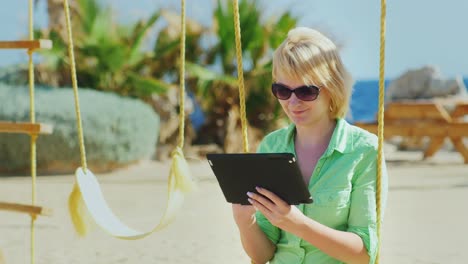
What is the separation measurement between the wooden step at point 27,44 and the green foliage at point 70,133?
6848 mm

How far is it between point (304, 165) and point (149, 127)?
364 inches

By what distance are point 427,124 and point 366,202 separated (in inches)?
398

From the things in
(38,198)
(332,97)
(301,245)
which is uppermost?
(332,97)

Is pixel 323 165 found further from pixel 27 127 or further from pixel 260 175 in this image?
pixel 27 127

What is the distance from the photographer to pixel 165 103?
1336 cm

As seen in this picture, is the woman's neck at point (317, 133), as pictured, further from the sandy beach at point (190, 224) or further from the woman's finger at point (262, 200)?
the sandy beach at point (190, 224)

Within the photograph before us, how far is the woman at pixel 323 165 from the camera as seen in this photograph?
220cm

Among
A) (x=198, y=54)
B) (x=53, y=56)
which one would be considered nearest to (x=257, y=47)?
(x=198, y=54)

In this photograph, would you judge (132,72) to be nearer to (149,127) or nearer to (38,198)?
(149,127)

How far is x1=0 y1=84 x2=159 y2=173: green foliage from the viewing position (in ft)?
35.3

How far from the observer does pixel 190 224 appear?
691 centimetres

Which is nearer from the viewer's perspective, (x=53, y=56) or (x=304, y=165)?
(x=304, y=165)

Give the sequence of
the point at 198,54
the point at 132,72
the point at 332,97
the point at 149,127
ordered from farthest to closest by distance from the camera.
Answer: the point at 198,54
the point at 132,72
the point at 149,127
the point at 332,97

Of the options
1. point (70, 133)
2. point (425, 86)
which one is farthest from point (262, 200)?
point (425, 86)
